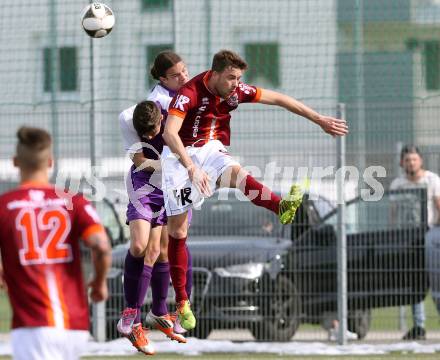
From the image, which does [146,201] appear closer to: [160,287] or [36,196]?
[160,287]

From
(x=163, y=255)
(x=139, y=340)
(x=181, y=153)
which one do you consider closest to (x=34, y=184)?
(x=181, y=153)

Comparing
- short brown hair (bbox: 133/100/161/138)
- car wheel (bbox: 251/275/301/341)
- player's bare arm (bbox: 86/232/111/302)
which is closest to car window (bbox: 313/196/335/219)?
car wheel (bbox: 251/275/301/341)

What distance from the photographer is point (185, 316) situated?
10.4 m

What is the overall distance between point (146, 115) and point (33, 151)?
3.69m

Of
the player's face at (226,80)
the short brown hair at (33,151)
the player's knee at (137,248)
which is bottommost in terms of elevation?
the player's knee at (137,248)

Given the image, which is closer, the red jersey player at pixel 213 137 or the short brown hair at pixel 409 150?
the red jersey player at pixel 213 137

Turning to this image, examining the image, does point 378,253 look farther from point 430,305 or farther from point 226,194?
point 226,194

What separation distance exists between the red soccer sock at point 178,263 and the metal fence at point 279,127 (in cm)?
301

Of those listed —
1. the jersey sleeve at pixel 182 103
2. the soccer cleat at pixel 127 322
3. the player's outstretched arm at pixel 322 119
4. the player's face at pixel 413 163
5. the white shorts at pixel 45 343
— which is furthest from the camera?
the player's face at pixel 413 163

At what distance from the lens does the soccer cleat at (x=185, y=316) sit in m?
10.4

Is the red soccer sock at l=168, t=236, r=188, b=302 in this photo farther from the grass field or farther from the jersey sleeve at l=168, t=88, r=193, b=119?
the grass field

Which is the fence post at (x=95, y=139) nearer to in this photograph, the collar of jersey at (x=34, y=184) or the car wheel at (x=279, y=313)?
the car wheel at (x=279, y=313)

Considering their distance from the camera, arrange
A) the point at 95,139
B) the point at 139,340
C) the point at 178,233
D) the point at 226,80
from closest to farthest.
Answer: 1. the point at 226,80
2. the point at 178,233
3. the point at 139,340
4. the point at 95,139

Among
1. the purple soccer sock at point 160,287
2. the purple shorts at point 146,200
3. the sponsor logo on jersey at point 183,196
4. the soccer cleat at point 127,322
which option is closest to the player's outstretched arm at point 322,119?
the sponsor logo on jersey at point 183,196
